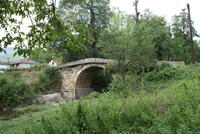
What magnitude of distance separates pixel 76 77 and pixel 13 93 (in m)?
5.31

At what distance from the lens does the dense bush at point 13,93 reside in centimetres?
1325

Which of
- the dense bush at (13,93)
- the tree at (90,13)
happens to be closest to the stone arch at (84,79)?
the tree at (90,13)

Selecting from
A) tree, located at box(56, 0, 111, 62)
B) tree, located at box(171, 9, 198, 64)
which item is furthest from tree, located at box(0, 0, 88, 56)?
tree, located at box(171, 9, 198, 64)

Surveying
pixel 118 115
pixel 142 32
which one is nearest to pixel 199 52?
pixel 142 32

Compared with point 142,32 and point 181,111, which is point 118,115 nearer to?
point 181,111

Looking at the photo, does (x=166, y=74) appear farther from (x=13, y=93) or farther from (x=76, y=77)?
(x=13, y=93)

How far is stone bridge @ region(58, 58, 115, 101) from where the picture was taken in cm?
1672

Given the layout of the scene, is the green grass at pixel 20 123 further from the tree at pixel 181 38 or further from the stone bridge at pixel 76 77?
the tree at pixel 181 38

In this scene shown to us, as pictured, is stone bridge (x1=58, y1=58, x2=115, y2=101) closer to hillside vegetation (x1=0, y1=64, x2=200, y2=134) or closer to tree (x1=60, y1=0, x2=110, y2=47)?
tree (x1=60, y1=0, x2=110, y2=47)

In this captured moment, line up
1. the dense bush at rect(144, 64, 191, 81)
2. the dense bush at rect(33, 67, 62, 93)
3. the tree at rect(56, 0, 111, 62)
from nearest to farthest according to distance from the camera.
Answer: the dense bush at rect(144, 64, 191, 81) < the dense bush at rect(33, 67, 62, 93) < the tree at rect(56, 0, 111, 62)

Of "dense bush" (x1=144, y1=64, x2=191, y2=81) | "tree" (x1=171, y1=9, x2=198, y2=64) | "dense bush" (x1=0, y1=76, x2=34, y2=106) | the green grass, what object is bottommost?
the green grass

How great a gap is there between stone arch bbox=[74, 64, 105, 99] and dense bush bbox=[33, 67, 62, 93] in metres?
1.75

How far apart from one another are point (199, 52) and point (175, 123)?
30.6 m

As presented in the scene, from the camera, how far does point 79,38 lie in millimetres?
3871
